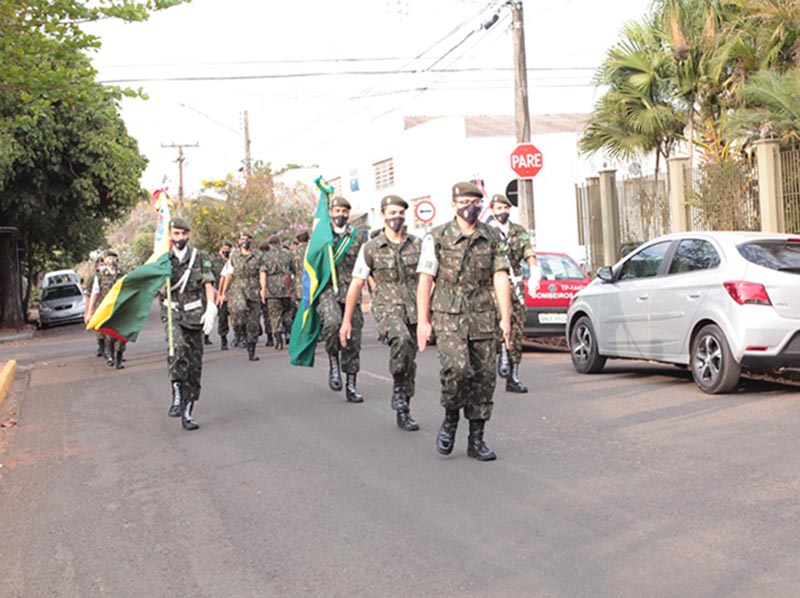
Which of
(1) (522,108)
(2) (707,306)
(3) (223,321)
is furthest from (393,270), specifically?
(3) (223,321)

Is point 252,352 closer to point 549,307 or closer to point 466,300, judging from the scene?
point 549,307

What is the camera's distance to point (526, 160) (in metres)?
19.2

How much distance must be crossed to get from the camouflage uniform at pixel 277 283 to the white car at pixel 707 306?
7412 millimetres

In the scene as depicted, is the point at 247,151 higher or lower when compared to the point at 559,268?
higher

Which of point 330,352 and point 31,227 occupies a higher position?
point 31,227

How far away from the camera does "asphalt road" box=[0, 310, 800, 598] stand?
5.35m

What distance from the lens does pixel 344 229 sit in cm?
1162

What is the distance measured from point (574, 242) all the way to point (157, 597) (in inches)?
1350

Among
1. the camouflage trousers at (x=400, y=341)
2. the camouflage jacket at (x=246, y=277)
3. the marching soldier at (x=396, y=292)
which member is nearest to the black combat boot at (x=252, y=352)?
the camouflage jacket at (x=246, y=277)

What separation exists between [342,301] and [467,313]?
13.5 ft

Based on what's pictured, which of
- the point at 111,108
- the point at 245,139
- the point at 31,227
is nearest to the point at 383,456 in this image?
the point at 111,108

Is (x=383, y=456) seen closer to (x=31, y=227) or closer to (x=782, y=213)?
(x=782, y=213)

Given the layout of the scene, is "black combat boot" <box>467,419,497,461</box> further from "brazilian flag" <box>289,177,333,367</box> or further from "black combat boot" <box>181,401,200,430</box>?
"brazilian flag" <box>289,177,333,367</box>

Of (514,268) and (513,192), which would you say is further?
(513,192)
